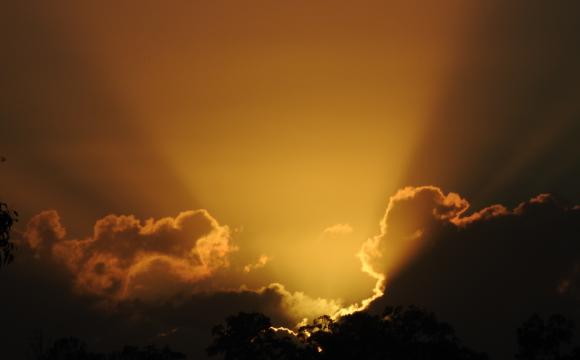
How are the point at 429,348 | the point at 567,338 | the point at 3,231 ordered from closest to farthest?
the point at 3,231 < the point at 567,338 < the point at 429,348

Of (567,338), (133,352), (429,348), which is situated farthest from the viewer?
(133,352)

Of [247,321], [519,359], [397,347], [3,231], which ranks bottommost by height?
[3,231]

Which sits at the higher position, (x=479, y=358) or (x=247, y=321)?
(x=247, y=321)

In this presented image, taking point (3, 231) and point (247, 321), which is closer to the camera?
point (3, 231)

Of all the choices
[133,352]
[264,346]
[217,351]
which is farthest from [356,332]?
[133,352]

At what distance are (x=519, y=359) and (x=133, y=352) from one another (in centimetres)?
5069

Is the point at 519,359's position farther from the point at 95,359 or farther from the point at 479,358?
the point at 95,359

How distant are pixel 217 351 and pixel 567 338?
40.5 meters

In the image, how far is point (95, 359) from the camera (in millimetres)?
94625

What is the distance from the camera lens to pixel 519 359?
70.9 metres

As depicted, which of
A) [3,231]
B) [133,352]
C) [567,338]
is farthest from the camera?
[133,352]

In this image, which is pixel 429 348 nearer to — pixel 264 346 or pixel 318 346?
pixel 318 346

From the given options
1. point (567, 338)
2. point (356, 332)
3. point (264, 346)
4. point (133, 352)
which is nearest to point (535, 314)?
point (567, 338)

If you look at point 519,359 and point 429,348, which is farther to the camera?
point 429,348
